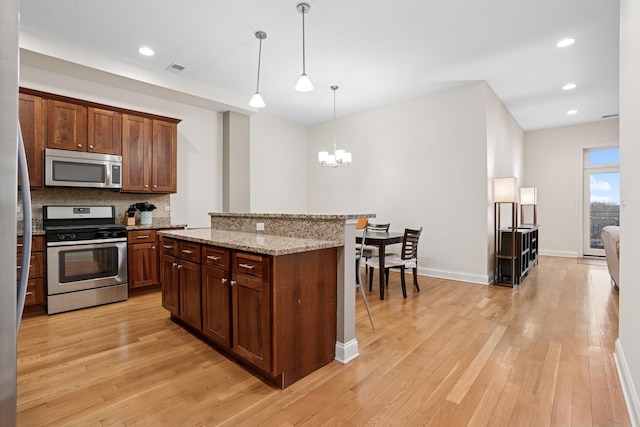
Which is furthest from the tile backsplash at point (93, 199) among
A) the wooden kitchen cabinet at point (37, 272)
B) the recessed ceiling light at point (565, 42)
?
the recessed ceiling light at point (565, 42)

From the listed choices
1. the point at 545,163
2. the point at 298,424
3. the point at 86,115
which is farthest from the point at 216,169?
the point at 545,163

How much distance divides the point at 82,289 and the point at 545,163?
915 centimetres

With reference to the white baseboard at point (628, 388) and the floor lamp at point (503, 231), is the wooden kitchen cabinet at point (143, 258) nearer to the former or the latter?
the white baseboard at point (628, 388)

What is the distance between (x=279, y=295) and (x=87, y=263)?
2929mm

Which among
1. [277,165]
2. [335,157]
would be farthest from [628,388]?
[277,165]

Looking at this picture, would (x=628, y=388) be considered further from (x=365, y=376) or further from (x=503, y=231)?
(x=503, y=231)

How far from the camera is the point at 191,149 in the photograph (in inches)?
205

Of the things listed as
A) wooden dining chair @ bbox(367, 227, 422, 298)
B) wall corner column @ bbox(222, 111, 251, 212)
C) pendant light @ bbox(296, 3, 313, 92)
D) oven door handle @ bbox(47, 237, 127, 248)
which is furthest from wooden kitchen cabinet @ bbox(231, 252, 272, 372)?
wall corner column @ bbox(222, 111, 251, 212)

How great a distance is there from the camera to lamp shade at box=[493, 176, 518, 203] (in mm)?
4516

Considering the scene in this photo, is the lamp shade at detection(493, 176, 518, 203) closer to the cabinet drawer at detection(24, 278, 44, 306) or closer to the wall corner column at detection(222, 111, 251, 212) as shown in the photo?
the wall corner column at detection(222, 111, 251, 212)

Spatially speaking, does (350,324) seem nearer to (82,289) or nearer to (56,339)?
(56,339)

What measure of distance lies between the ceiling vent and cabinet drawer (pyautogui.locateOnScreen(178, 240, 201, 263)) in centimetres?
264

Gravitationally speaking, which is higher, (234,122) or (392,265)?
(234,122)

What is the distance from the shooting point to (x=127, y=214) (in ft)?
14.3
